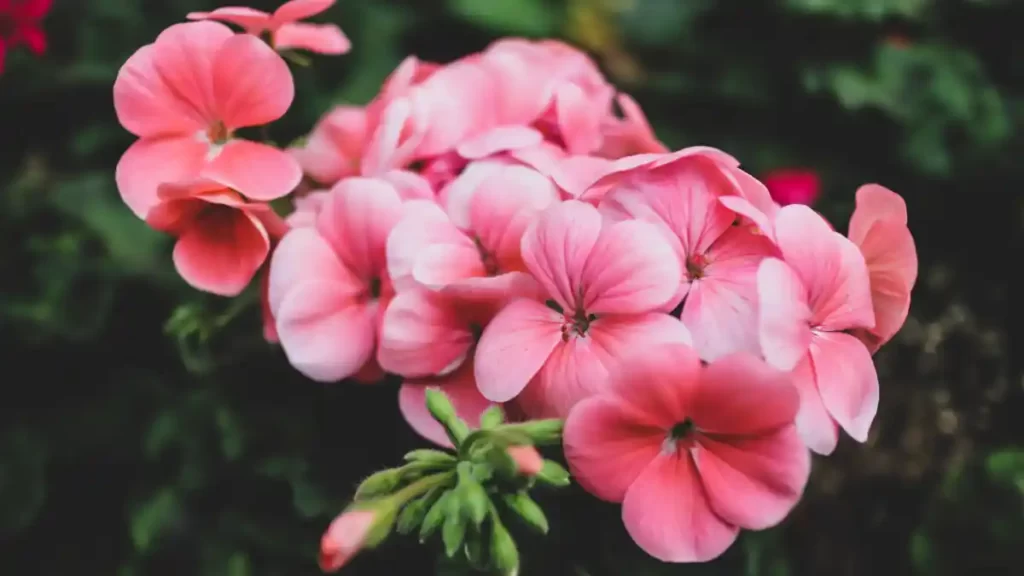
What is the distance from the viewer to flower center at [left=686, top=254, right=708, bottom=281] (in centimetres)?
52

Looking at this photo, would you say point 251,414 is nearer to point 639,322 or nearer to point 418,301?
point 418,301

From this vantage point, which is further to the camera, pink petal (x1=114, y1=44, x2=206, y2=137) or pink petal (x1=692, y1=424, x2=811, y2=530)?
pink petal (x1=114, y1=44, x2=206, y2=137)

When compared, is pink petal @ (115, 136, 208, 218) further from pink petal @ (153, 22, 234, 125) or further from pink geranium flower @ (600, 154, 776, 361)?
pink geranium flower @ (600, 154, 776, 361)

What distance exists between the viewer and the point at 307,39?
0.66 meters

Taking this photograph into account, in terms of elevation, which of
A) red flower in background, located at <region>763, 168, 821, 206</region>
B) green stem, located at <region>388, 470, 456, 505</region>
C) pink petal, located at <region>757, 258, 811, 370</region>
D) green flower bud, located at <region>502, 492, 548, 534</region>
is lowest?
red flower in background, located at <region>763, 168, 821, 206</region>

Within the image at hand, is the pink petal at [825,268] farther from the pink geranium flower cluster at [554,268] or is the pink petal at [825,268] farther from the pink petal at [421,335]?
the pink petal at [421,335]

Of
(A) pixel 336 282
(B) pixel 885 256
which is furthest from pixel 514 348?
(B) pixel 885 256

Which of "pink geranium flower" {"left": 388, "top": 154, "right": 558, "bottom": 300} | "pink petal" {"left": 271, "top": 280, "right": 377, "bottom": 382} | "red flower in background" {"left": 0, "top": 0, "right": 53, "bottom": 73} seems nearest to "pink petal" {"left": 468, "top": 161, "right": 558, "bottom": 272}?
"pink geranium flower" {"left": 388, "top": 154, "right": 558, "bottom": 300}

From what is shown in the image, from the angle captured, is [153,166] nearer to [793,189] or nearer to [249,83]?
[249,83]

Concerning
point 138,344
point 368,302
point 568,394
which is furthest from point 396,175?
point 138,344

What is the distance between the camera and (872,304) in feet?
1.82

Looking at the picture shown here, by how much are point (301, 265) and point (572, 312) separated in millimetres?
185

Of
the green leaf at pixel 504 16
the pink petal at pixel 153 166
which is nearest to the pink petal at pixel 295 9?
the pink petal at pixel 153 166

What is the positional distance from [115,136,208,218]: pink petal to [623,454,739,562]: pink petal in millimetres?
361
